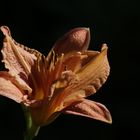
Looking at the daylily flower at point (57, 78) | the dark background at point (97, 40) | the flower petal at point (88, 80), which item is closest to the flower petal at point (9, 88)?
the daylily flower at point (57, 78)

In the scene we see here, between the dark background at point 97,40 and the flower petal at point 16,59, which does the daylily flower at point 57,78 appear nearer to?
the flower petal at point 16,59

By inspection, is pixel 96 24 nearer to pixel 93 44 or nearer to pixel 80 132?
pixel 93 44

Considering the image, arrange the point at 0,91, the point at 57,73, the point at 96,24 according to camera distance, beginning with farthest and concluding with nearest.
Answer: the point at 96,24, the point at 57,73, the point at 0,91

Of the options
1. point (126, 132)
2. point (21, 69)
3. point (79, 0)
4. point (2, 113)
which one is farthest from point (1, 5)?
point (21, 69)

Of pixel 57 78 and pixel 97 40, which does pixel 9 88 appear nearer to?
pixel 57 78

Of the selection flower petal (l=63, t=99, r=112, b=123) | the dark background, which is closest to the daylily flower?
flower petal (l=63, t=99, r=112, b=123)

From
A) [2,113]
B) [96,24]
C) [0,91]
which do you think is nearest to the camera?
[0,91]

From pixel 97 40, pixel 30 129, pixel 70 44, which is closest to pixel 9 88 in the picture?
pixel 30 129
